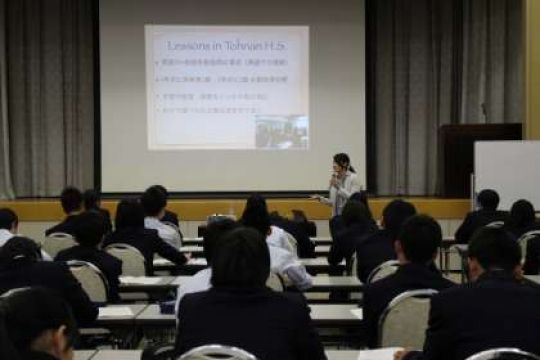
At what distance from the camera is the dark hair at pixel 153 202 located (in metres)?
6.48

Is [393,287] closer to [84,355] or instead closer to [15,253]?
[84,355]

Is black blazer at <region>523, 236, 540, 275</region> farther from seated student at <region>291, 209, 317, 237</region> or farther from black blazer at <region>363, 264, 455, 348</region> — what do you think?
seated student at <region>291, 209, 317, 237</region>

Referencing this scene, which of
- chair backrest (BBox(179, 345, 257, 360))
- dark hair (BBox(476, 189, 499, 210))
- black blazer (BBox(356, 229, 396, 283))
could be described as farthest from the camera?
dark hair (BBox(476, 189, 499, 210))

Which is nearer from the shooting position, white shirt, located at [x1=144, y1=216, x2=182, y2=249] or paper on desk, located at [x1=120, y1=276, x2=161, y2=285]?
paper on desk, located at [x1=120, y1=276, x2=161, y2=285]

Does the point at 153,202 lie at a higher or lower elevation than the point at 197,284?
higher

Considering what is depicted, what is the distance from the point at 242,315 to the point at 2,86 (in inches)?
355

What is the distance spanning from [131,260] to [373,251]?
5.29ft

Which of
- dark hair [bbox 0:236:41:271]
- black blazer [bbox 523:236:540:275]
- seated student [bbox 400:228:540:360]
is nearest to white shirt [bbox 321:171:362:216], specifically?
black blazer [bbox 523:236:540:275]

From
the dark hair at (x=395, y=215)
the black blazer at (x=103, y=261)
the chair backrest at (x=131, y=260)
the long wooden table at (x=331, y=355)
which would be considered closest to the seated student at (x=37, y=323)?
the long wooden table at (x=331, y=355)

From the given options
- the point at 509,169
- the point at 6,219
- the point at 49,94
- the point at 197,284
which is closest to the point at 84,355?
the point at 197,284

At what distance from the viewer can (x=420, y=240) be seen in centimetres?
344

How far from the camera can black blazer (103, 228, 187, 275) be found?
564 cm

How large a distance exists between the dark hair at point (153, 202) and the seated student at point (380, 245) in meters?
2.03

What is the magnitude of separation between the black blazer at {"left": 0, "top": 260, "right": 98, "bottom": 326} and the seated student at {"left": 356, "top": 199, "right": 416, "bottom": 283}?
197 cm
